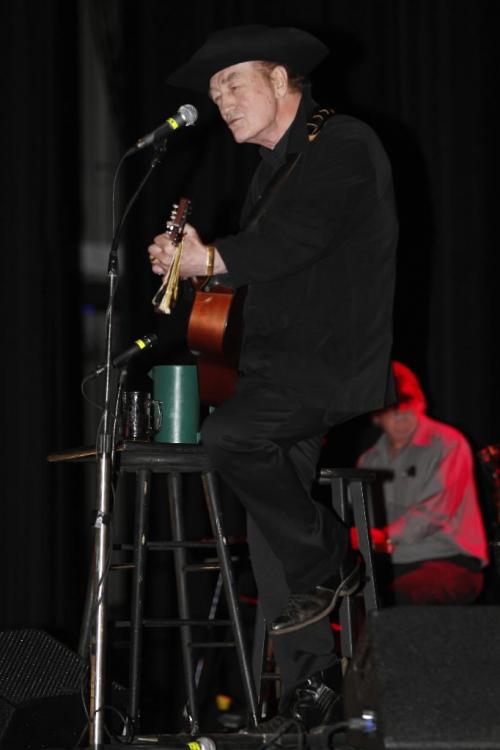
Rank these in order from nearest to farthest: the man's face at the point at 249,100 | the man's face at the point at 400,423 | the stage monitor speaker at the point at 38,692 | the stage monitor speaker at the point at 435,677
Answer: the stage monitor speaker at the point at 435,677 → the stage monitor speaker at the point at 38,692 → the man's face at the point at 249,100 → the man's face at the point at 400,423

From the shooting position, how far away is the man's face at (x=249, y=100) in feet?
9.16

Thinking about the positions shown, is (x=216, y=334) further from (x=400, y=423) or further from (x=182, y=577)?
(x=400, y=423)

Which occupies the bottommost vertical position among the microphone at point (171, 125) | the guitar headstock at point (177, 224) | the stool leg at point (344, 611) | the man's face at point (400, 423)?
the stool leg at point (344, 611)

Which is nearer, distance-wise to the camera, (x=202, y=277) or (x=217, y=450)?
(x=217, y=450)

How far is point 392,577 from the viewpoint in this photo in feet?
14.8

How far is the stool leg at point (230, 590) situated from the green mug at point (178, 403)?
14cm

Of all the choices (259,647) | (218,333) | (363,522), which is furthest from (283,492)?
(259,647)

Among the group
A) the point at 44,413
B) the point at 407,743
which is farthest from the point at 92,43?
the point at 407,743

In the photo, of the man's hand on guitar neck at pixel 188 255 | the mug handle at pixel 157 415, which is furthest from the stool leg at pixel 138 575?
the man's hand on guitar neck at pixel 188 255

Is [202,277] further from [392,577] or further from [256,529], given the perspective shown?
[392,577]

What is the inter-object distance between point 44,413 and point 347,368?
2.17 meters

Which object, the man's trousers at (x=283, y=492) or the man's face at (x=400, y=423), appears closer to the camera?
the man's trousers at (x=283, y=492)

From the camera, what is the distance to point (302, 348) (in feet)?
8.54

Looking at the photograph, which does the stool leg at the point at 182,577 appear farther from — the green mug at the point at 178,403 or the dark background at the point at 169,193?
the dark background at the point at 169,193
